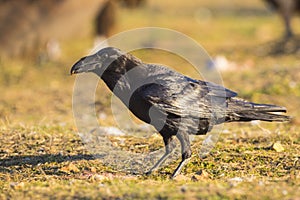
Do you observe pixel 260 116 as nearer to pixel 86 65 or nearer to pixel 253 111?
pixel 253 111

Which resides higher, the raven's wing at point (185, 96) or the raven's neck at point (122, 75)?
the raven's neck at point (122, 75)

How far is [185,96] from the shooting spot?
14.9ft

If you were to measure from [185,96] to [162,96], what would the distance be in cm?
23

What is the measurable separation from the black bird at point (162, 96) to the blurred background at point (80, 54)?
2.10m

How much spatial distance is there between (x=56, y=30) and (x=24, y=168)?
238 inches

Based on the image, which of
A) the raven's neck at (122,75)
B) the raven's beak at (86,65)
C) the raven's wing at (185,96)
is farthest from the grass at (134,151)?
the raven's beak at (86,65)

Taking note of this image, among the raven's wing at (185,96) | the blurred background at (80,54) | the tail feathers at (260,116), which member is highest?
the raven's wing at (185,96)

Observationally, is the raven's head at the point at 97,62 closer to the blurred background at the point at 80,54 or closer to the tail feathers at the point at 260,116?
the tail feathers at the point at 260,116

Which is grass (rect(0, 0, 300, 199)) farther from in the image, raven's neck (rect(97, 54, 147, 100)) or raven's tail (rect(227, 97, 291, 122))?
raven's neck (rect(97, 54, 147, 100))

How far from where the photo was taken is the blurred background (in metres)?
8.12

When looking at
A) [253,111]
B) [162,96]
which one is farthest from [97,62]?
[253,111]

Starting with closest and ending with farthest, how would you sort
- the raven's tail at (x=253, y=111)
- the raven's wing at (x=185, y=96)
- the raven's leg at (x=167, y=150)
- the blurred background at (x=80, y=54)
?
the raven's wing at (x=185, y=96), the raven's leg at (x=167, y=150), the raven's tail at (x=253, y=111), the blurred background at (x=80, y=54)

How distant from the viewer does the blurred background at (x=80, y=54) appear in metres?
8.12

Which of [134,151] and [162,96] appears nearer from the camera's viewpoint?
[162,96]
